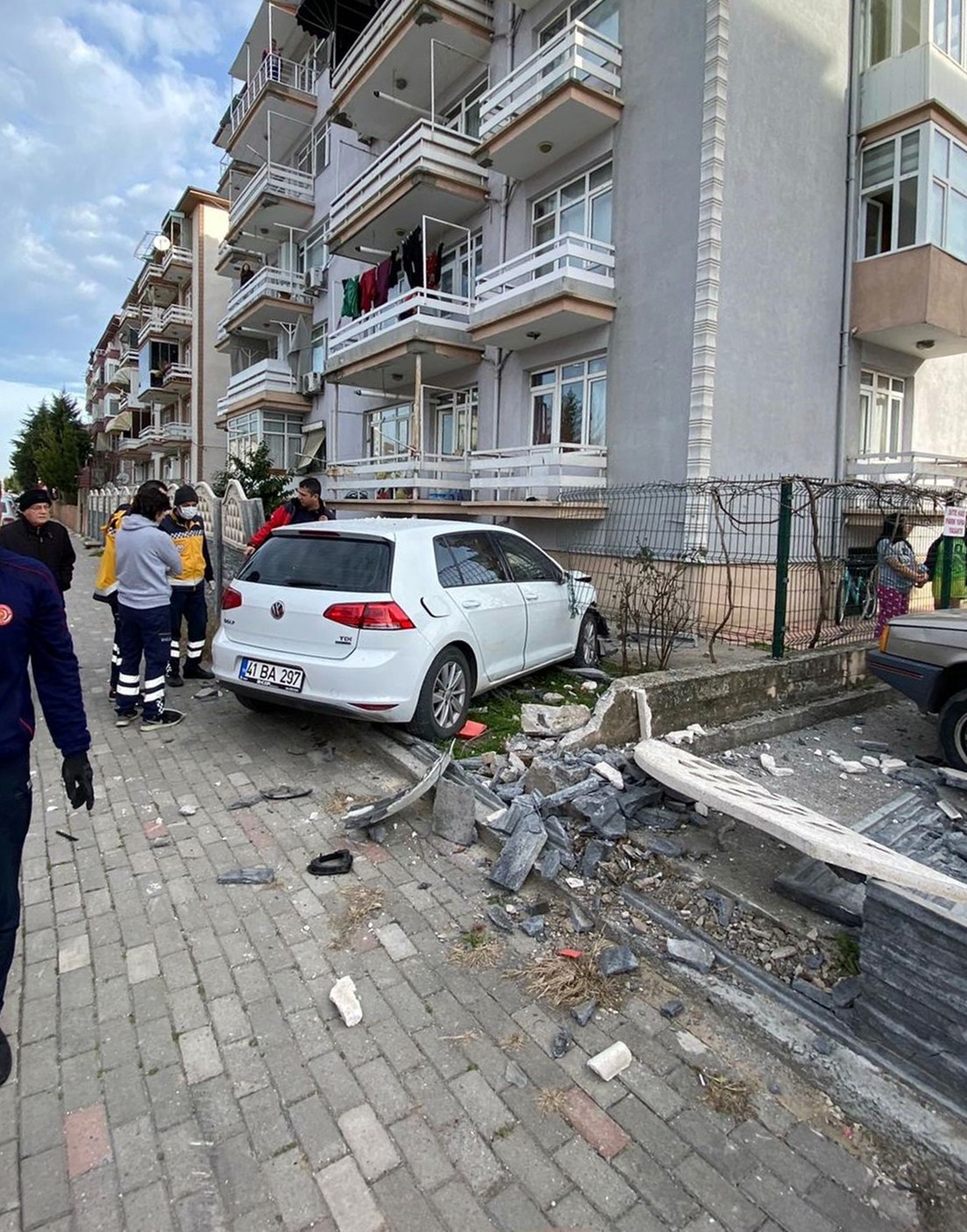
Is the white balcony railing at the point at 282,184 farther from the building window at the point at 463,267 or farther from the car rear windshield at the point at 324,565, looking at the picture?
the car rear windshield at the point at 324,565

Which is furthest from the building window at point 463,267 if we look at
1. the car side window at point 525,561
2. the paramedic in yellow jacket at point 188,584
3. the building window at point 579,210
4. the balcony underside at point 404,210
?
the car side window at point 525,561

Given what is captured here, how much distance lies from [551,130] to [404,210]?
4858 millimetres

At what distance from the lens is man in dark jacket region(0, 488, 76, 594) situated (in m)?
6.89

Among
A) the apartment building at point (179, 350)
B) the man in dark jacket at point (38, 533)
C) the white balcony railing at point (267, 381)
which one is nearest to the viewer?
the man in dark jacket at point (38, 533)

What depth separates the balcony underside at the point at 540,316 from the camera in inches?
458

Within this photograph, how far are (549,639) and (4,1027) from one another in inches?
194

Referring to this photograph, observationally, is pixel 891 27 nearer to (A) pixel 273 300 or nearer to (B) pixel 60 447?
(A) pixel 273 300

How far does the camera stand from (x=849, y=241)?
1244cm

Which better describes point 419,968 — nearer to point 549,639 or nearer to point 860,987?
point 860,987

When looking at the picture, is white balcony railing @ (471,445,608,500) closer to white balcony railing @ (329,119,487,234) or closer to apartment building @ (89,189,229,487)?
white balcony railing @ (329,119,487,234)

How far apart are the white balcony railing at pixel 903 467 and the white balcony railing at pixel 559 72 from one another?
775 cm

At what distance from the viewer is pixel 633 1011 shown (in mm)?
2641

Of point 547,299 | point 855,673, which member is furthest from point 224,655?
point 547,299

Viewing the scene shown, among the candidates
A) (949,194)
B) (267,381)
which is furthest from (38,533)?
(267,381)
